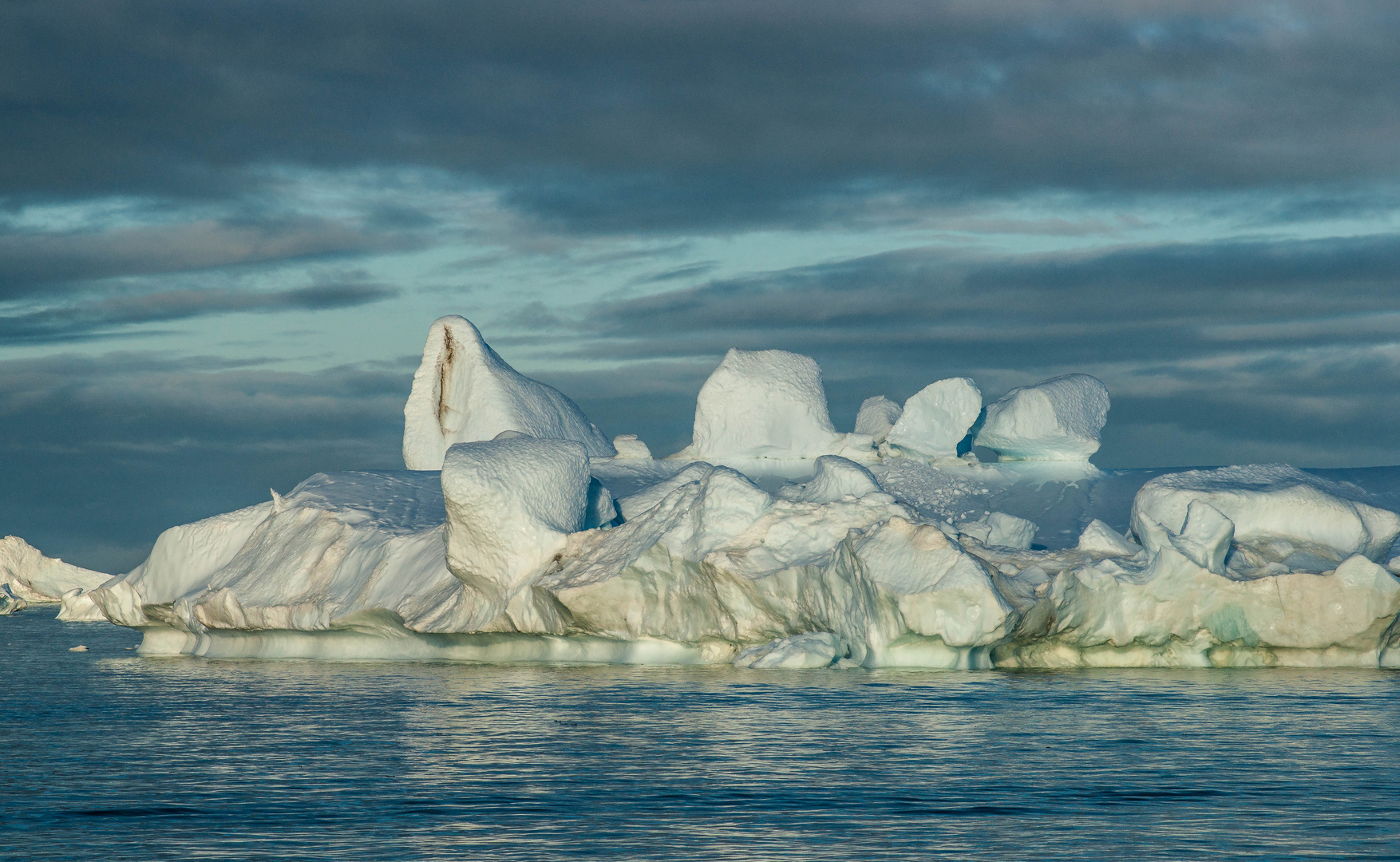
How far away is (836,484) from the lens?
27.0m

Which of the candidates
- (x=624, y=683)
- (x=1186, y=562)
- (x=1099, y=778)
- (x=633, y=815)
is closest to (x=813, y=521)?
(x=624, y=683)

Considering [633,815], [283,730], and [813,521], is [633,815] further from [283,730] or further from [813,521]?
[813,521]

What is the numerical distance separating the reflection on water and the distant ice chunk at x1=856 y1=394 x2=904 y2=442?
16.9 metres

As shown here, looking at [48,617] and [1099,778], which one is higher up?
[1099,778]

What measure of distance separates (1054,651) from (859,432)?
1584 centimetres

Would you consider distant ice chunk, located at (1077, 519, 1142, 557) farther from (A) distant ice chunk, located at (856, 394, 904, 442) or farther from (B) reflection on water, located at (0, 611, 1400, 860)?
(A) distant ice chunk, located at (856, 394, 904, 442)

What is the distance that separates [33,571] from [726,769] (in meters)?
98.8

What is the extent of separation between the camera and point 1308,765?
14.6m

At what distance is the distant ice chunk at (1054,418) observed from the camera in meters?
38.4

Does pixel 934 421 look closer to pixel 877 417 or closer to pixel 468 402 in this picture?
pixel 877 417

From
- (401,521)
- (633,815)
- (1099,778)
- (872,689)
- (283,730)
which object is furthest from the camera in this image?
(401,521)

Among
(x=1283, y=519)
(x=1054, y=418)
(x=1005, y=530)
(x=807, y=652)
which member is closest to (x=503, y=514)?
(x=807, y=652)

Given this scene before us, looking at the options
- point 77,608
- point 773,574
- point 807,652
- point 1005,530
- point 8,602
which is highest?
point 1005,530

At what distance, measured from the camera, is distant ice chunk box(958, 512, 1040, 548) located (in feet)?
96.8
